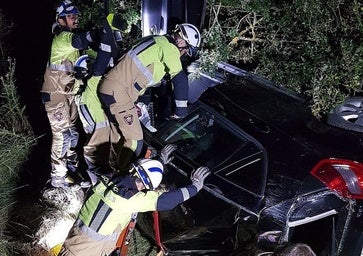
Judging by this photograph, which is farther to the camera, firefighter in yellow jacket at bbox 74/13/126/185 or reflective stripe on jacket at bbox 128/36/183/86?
firefighter in yellow jacket at bbox 74/13/126/185

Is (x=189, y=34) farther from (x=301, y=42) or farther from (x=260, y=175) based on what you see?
(x=260, y=175)

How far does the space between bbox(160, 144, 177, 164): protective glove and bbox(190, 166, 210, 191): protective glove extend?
38 cm

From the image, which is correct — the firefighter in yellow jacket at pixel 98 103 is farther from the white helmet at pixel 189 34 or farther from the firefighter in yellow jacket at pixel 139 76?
the white helmet at pixel 189 34

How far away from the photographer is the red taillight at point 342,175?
3553 mm

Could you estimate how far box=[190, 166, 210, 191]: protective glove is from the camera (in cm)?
405

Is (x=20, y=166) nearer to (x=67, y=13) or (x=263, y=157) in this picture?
(x=67, y=13)

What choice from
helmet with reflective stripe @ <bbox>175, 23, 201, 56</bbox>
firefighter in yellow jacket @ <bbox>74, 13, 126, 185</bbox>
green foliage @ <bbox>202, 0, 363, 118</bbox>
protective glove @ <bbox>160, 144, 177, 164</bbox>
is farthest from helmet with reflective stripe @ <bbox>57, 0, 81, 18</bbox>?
protective glove @ <bbox>160, 144, 177, 164</bbox>

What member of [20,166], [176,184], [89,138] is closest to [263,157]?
[176,184]

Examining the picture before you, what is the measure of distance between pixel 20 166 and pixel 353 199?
4.13 meters

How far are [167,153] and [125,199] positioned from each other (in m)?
0.61

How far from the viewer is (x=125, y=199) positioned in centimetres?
402

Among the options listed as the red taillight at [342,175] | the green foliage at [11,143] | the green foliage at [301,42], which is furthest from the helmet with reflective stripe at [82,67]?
the red taillight at [342,175]

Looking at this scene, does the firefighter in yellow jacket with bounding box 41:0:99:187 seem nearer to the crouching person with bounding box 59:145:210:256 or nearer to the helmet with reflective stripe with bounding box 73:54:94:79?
the helmet with reflective stripe with bounding box 73:54:94:79

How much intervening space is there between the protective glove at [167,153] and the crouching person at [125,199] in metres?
0.13
